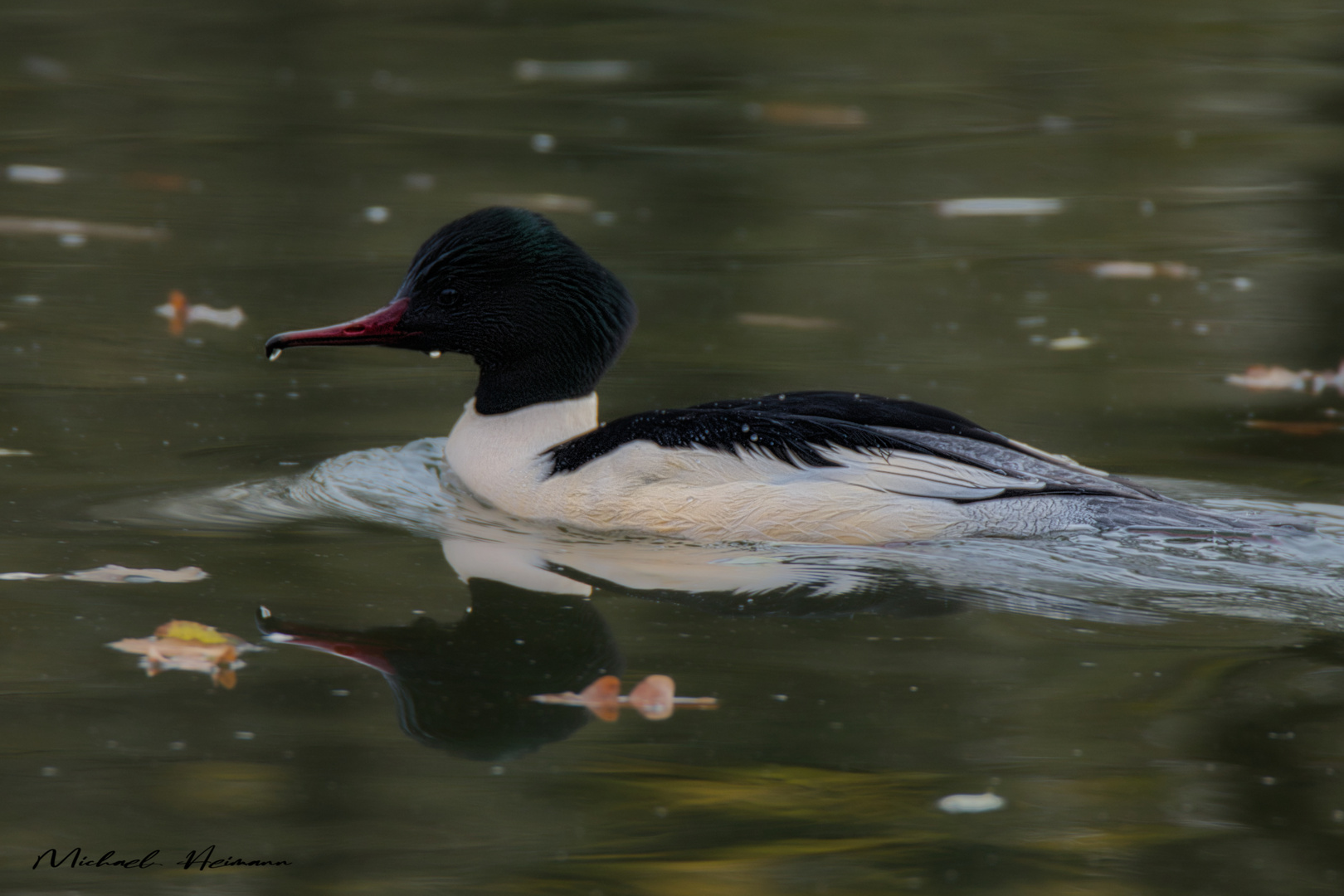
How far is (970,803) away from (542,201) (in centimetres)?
784

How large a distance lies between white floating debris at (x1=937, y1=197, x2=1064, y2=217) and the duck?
18.2 ft

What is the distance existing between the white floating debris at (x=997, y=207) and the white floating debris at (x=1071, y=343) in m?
2.60

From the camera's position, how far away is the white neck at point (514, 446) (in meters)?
5.90

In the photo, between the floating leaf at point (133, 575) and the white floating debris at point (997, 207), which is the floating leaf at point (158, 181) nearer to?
the white floating debris at point (997, 207)

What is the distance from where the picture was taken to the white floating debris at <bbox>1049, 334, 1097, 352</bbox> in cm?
834

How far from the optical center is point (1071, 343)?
845 centimetres

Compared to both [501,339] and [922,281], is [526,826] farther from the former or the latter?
[922,281]

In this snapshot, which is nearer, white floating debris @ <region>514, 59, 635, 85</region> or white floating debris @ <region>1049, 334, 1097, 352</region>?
white floating debris @ <region>1049, 334, 1097, 352</region>

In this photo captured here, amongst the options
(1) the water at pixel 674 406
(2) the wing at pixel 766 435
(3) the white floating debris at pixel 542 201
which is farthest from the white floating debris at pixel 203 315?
(2) the wing at pixel 766 435

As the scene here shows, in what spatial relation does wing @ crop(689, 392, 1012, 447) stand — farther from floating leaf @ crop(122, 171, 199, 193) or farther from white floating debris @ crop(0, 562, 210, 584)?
floating leaf @ crop(122, 171, 199, 193)

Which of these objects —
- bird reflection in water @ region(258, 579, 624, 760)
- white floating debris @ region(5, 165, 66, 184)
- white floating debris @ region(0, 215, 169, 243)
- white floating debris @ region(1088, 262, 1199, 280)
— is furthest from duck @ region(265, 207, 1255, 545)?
white floating debris @ region(5, 165, 66, 184)

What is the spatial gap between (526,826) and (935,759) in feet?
3.19

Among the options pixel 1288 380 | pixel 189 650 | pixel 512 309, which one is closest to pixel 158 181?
pixel 512 309
